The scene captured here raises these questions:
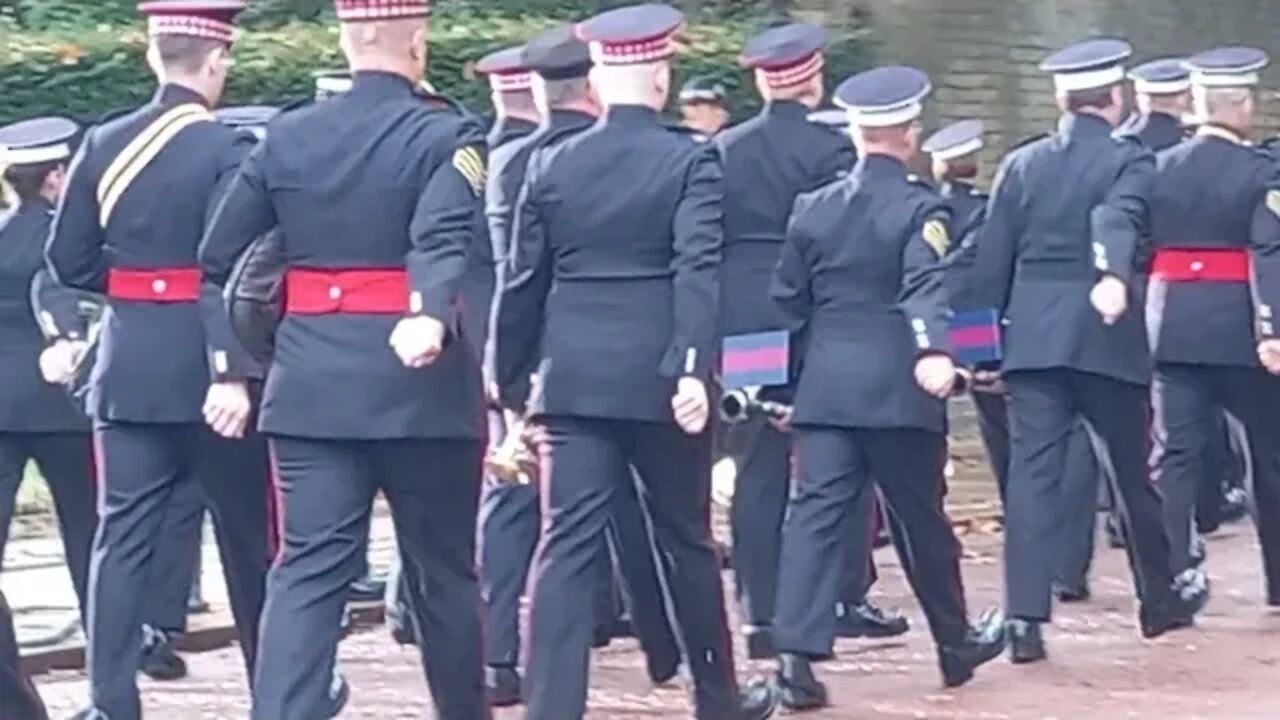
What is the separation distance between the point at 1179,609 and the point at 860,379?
1.92 m

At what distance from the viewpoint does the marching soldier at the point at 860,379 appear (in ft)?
30.7

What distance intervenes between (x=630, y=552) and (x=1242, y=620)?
2.97 m

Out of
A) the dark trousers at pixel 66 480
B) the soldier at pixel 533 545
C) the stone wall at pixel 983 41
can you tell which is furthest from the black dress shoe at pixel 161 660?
the stone wall at pixel 983 41

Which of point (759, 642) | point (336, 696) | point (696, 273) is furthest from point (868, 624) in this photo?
point (336, 696)

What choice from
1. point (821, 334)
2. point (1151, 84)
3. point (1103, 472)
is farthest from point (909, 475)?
point (1151, 84)

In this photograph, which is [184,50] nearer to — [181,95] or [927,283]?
[181,95]

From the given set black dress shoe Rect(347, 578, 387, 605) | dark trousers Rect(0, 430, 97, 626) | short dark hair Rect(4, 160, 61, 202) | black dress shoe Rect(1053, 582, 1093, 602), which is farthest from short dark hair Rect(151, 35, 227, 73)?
black dress shoe Rect(1053, 582, 1093, 602)

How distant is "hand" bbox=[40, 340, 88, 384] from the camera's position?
32.0 feet

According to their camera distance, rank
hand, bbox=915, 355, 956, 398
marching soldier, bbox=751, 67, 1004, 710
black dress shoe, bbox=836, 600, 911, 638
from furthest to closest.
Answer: black dress shoe, bbox=836, 600, 911, 638 < marching soldier, bbox=751, 67, 1004, 710 < hand, bbox=915, 355, 956, 398

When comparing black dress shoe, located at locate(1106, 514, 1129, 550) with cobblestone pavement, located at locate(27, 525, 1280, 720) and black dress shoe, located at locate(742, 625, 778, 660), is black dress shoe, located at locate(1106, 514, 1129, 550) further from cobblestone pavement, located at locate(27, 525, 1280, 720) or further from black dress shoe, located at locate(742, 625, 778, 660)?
black dress shoe, located at locate(742, 625, 778, 660)

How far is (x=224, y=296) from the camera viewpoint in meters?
7.86

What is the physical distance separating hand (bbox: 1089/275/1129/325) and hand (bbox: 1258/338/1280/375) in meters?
0.98

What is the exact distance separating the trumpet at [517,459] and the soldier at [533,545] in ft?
1.72

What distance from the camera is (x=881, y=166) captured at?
9.48 metres
